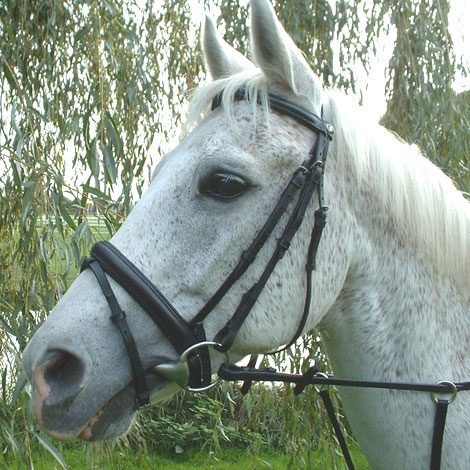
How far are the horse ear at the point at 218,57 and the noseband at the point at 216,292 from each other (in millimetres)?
334

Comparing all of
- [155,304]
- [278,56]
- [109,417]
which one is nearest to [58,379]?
[109,417]

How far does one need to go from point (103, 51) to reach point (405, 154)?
6.46 feet

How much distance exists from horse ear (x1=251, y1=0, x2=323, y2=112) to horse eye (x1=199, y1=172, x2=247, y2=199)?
350 millimetres

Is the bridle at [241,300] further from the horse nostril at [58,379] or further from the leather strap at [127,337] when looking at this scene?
the horse nostril at [58,379]

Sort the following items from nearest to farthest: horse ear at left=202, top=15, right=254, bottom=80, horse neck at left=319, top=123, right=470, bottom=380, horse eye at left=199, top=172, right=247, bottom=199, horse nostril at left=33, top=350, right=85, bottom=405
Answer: horse nostril at left=33, top=350, right=85, bottom=405 < horse eye at left=199, top=172, right=247, bottom=199 < horse neck at left=319, top=123, right=470, bottom=380 < horse ear at left=202, top=15, right=254, bottom=80

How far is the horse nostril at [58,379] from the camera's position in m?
1.38

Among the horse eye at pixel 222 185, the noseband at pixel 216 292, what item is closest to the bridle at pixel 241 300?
the noseband at pixel 216 292

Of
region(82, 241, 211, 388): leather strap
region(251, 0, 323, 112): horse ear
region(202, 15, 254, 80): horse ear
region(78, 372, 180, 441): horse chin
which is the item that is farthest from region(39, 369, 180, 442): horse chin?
region(202, 15, 254, 80): horse ear

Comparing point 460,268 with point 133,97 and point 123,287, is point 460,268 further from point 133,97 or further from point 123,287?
point 133,97

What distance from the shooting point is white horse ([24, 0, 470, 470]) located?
1.42 metres

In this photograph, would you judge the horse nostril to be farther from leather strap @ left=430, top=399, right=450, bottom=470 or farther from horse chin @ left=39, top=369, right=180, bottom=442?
leather strap @ left=430, top=399, right=450, bottom=470

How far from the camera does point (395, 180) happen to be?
170 centimetres

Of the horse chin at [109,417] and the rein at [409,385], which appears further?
the rein at [409,385]

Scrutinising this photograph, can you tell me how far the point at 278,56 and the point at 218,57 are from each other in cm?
38
